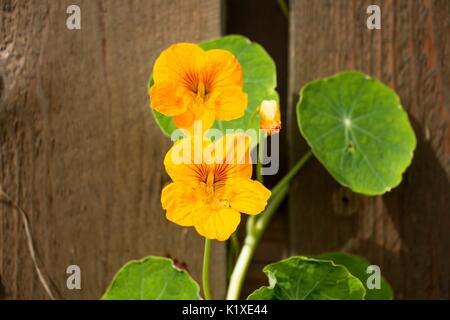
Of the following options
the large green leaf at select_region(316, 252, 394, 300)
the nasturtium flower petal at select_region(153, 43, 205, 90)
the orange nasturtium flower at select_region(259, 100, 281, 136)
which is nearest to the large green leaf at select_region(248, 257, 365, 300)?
the large green leaf at select_region(316, 252, 394, 300)

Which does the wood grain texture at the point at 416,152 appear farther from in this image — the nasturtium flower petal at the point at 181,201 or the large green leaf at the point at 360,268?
the nasturtium flower petal at the point at 181,201

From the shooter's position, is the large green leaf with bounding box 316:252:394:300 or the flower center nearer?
the flower center

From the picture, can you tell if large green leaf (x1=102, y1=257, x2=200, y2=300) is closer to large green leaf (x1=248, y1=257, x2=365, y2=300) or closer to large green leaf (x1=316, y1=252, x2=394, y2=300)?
large green leaf (x1=248, y1=257, x2=365, y2=300)

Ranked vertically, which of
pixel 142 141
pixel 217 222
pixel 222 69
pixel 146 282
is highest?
pixel 222 69

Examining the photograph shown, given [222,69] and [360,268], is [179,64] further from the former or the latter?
[360,268]

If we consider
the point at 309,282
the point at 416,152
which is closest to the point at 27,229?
the point at 309,282
